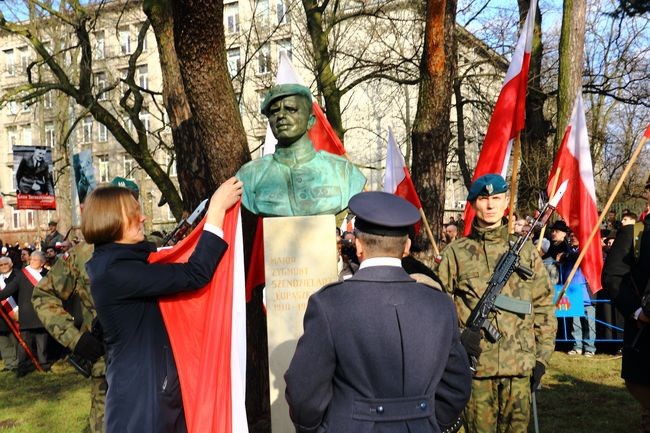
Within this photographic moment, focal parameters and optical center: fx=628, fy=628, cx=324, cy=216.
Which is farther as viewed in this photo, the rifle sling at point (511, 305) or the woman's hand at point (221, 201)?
the rifle sling at point (511, 305)

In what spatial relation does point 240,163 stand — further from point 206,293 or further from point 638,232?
A: point 638,232

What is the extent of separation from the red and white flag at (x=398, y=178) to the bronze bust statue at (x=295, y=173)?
1882 millimetres

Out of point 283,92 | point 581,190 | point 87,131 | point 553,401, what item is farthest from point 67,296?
point 87,131

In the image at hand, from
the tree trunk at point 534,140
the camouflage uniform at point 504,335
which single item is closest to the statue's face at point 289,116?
the camouflage uniform at point 504,335

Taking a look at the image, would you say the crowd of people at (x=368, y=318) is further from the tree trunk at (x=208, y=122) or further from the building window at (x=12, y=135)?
the building window at (x=12, y=135)

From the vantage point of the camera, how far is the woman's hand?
3.64m

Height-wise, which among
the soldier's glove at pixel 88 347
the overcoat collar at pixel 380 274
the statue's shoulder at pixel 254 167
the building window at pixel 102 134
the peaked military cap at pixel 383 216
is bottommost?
the soldier's glove at pixel 88 347

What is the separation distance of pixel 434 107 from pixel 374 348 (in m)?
6.01

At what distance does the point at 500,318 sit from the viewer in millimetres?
4117

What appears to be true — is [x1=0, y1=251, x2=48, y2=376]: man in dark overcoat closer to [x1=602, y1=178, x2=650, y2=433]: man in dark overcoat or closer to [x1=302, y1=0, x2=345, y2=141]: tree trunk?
[x1=302, y1=0, x2=345, y2=141]: tree trunk

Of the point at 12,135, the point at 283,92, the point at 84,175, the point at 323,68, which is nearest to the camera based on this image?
the point at 283,92

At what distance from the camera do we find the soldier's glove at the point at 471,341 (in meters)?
3.85

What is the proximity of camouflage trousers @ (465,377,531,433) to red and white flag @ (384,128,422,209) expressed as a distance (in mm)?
2673

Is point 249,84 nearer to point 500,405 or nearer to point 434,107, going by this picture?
point 434,107
